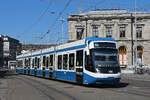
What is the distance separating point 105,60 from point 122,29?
46.4 m

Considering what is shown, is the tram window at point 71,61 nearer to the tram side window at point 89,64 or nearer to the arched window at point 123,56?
the tram side window at point 89,64

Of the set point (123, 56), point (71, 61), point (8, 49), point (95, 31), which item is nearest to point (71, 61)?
point (71, 61)

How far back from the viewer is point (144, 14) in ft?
202

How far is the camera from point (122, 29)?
207 feet

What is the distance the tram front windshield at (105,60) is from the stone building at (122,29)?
43169mm

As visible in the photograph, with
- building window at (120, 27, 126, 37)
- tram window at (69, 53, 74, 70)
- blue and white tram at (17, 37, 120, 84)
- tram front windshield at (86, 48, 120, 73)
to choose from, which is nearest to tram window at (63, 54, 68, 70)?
blue and white tram at (17, 37, 120, 84)

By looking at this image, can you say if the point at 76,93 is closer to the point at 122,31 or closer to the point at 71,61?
the point at 71,61

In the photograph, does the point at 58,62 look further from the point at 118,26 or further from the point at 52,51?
the point at 118,26

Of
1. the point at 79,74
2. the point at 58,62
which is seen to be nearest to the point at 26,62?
the point at 58,62

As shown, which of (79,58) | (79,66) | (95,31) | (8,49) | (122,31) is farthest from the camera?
(8,49)

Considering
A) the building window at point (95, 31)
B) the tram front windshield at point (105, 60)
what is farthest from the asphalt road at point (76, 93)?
the building window at point (95, 31)

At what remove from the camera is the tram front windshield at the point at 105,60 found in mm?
17453

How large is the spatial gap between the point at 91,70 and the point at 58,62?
7132mm

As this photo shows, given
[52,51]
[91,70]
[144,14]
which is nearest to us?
[91,70]
